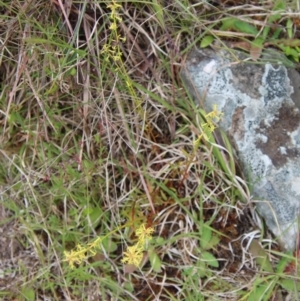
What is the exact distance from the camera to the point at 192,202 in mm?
1876

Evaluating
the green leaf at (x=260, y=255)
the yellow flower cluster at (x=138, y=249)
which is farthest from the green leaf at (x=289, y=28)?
the yellow flower cluster at (x=138, y=249)

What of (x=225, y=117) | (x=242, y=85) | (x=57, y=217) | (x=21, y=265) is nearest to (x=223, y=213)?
(x=225, y=117)

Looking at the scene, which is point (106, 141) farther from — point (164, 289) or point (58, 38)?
point (164, 289)

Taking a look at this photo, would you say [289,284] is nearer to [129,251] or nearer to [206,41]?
[129,251]

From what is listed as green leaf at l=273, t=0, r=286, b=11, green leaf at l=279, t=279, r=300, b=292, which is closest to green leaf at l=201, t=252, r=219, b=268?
green leaf at l=279, t=279, r=300, b=292

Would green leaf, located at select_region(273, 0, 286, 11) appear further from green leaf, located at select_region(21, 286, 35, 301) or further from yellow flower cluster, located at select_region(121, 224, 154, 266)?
green leaf, located at select_region(21, 286, 35, 301)

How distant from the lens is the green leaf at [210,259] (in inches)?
72.8

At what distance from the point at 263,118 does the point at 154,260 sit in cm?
63

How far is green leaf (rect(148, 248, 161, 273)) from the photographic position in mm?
1865

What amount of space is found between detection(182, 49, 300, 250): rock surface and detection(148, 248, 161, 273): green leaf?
40cm

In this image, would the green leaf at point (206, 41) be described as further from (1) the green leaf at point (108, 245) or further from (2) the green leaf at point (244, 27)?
(1) the green leaf at point (108, 245)

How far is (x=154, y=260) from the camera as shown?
1865 millimetres

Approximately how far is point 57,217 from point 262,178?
0.75 metres

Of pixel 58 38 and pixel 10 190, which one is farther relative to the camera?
pixel 10 190
